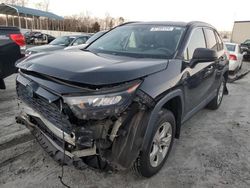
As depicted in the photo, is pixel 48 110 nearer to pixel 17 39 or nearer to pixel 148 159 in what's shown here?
pixel 148 159

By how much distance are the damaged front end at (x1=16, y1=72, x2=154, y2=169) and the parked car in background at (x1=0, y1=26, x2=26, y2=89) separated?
2.65 metres

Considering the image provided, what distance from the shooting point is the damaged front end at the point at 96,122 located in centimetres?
206

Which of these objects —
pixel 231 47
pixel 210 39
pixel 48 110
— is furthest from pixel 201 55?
pixel 231 47

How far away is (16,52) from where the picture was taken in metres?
4.87

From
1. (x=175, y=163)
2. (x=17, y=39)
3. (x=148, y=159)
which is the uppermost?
(x=17, y=39)

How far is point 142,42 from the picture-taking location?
11.3 ft

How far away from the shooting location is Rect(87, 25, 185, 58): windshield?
10.4ft

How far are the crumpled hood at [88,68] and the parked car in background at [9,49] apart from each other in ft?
7.49

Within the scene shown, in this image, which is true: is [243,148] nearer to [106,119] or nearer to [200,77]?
[200,77]

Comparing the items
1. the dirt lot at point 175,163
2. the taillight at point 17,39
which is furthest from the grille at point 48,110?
the taillight at point 17,39

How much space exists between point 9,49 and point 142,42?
286cm

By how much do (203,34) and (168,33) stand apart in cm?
87

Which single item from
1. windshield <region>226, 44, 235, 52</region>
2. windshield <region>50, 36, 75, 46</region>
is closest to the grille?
windshield <region>50, 36, 75, 46</region>

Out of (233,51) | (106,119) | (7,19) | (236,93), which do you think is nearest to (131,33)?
(106,119)
